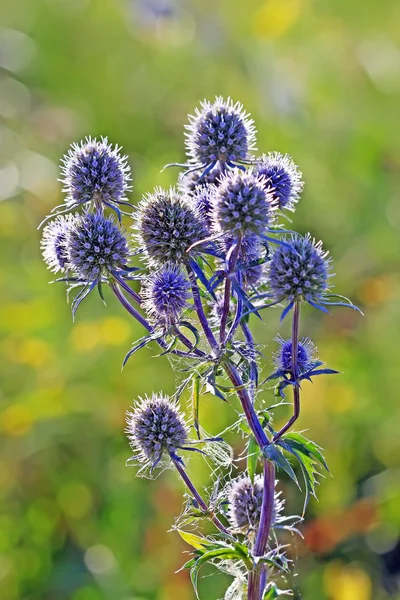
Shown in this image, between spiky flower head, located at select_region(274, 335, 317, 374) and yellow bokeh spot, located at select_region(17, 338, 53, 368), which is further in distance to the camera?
yellow bokeh spot, located at select_region(17, 338, 53, 368)

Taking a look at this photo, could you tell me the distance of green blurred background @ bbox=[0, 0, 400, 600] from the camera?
279cm

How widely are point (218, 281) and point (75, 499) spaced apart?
6.59 ft

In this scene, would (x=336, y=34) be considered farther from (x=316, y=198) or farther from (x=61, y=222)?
(x=61, y=222)

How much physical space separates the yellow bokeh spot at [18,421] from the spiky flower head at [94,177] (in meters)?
1.88

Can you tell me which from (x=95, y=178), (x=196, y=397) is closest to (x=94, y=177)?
(x=95, y=178)

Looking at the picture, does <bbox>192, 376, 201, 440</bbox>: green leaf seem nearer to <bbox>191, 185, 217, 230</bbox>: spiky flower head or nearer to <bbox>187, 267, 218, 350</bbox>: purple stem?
<bbox>187, 267, 218, 350</bbox>: purple stem

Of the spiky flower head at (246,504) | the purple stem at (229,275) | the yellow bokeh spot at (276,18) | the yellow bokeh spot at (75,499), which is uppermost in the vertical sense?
the yellow bokeh spot at (276,18)

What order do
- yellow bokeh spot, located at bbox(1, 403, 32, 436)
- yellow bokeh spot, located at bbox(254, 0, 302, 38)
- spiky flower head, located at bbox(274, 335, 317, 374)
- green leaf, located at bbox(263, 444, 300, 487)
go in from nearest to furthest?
green leaf, located at bbox(263, 444, 300, 487), spiky flower head, located at bbox(274, 335, 317, 374), yellow bokeh spot, located at bbox(1, 403, 32, 436), yellow bokeh spot, located at bbox(254, 0, 302, 38)

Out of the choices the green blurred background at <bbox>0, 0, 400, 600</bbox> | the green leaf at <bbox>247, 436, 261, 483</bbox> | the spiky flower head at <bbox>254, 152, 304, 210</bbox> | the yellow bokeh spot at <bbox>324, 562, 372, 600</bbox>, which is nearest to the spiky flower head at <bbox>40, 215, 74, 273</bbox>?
the spiky flower head at <bbox>254, 152, 304, 210</bbox>

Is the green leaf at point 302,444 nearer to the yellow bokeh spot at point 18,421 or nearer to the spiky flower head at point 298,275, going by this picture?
the spiky flower head at point 298,275

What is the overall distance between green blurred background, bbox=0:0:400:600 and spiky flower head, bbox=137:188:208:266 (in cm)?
170

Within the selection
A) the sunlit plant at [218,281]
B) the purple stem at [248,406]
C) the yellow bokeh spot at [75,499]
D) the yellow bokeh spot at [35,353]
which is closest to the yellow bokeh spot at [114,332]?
the yellow bokeh spot at [35,353]

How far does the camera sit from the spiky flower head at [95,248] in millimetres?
1275

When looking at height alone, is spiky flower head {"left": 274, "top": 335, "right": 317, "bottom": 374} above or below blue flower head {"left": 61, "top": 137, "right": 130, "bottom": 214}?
below
